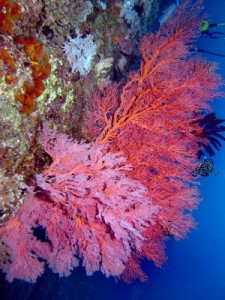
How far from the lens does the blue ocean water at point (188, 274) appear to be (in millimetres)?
12297

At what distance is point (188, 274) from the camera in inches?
2199

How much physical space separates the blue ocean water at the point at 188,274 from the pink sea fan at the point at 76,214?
2.89 m

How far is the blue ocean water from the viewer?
40.3ft

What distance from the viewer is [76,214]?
353cm

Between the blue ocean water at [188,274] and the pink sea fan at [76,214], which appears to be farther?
the blue ocean water at [188,274]

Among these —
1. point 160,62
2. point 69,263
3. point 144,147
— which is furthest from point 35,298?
point 160,62

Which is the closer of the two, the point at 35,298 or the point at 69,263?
the point at 69,263

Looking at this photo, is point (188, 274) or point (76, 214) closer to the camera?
point (76, 214)

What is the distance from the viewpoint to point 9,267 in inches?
128

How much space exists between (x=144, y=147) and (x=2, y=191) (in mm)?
2269

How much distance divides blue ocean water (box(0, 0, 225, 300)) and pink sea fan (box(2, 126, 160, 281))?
289cm

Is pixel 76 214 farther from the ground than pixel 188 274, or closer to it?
farther from the ground

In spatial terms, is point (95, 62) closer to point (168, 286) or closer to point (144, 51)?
point (144, 51)

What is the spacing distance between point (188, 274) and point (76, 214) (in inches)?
2390
